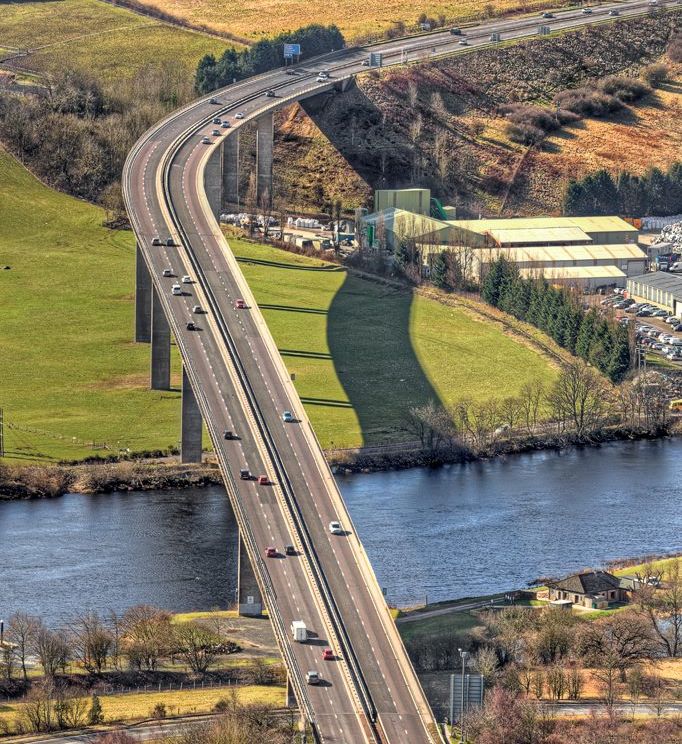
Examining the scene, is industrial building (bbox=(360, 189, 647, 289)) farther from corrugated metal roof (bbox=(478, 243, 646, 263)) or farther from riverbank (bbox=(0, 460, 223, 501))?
riverbank (bbox=(0, 460, 223, 501))

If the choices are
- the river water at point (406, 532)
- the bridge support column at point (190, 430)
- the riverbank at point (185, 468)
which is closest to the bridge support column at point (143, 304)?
the bridge support column at point (190, 430)

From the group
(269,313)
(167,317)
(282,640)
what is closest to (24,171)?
(269,313)

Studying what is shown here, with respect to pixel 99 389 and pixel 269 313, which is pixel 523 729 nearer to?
pixel 99 389

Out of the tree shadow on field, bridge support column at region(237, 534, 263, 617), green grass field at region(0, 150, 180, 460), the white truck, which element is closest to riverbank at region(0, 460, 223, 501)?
green grass field at region(0, 150, 180, 460)

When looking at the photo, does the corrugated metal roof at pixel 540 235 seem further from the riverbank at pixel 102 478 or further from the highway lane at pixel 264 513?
the riverbank at pixel 102 478

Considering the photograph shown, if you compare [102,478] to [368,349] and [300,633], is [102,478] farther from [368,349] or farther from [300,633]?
[300,633]
